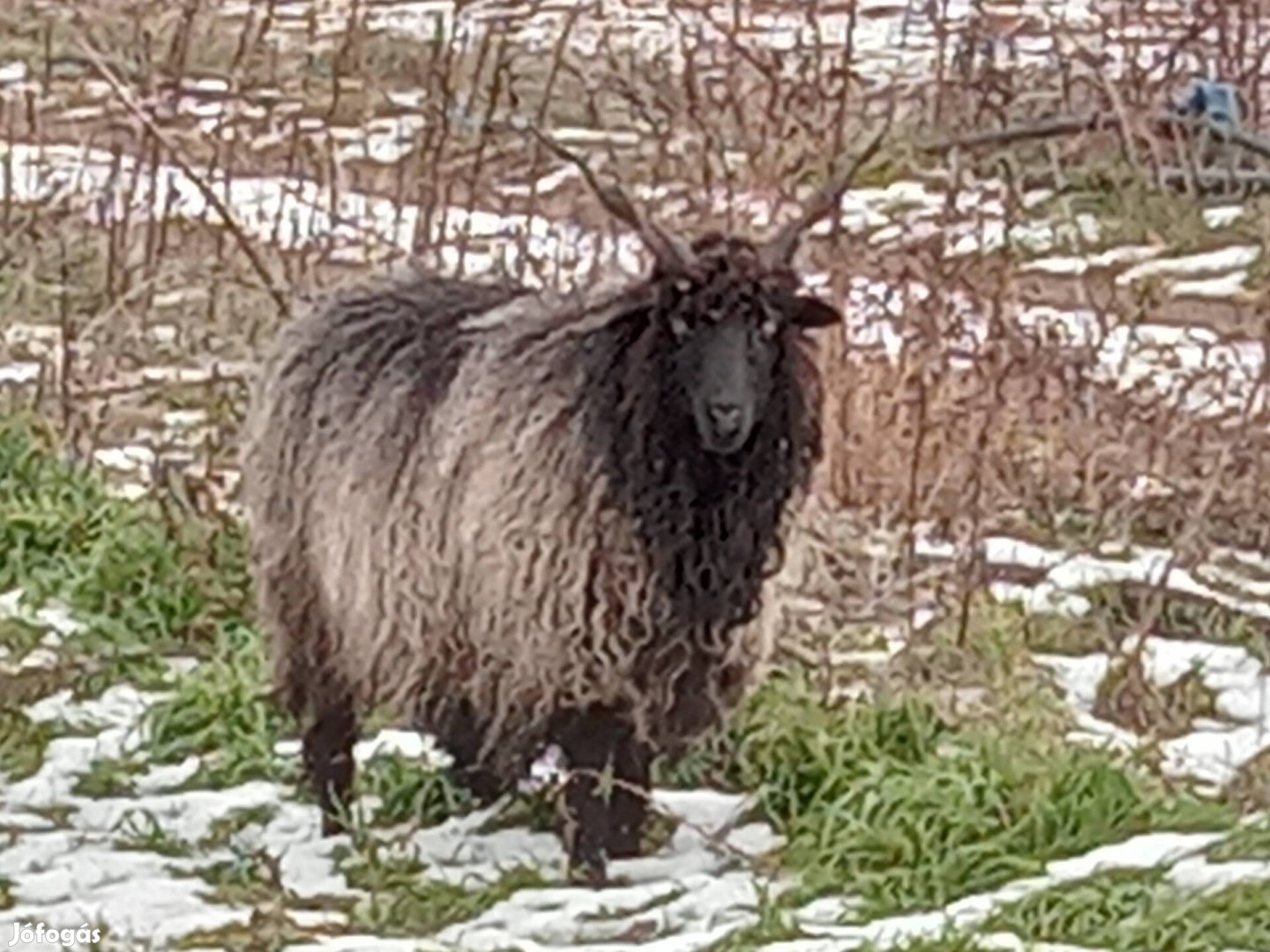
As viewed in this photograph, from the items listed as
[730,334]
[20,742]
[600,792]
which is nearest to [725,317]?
[730,334]

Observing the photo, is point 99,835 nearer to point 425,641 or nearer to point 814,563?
point 425,641

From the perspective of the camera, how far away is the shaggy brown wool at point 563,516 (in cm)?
578

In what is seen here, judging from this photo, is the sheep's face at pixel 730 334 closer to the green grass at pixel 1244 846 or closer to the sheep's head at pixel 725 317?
the sheep's head at pixel 725 317

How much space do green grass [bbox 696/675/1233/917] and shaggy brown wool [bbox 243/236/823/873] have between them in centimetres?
26

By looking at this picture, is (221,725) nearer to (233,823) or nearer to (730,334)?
(233,823)

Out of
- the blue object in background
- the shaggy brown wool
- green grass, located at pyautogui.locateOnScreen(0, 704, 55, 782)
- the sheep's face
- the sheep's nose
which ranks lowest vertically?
green grass, located at pyautogui.locateOnScreen(0, 704, 55, 782)

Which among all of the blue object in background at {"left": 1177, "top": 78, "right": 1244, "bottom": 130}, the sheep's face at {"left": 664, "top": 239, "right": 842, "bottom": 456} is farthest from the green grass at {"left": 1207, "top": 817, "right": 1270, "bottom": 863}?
the blue object in background at {"left": 1177, "top": 78, "right": 1244, "bottom": 130}

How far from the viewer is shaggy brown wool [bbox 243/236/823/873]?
5.78m

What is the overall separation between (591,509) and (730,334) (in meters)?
0.47

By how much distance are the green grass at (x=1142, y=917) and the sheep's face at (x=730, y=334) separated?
109cm

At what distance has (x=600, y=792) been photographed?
226 inches

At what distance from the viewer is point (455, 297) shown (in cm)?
627

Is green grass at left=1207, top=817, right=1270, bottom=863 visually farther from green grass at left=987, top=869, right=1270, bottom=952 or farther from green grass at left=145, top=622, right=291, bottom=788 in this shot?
green grass at left=145, top=622, right=291, bottom=788

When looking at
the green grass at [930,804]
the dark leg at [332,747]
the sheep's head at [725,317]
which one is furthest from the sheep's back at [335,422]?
the green grass at [930,804]
